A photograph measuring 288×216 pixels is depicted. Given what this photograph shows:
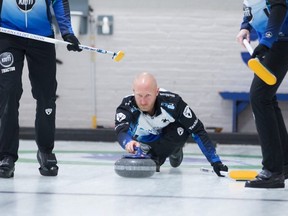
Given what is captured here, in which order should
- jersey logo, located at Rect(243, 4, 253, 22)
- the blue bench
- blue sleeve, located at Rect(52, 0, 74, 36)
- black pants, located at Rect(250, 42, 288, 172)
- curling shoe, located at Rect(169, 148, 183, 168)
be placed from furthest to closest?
the blue bench, curling shoe, located at Rect(169, 148, 183, 168), blue sleeve, located at Rect(52, 0, 74, 36), jersey logo, located at Rect(243, 4, 253, 22), black pants, located at Rect(250, 42, 288, 172)

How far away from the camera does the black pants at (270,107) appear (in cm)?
427

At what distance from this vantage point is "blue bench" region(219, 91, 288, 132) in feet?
26.4

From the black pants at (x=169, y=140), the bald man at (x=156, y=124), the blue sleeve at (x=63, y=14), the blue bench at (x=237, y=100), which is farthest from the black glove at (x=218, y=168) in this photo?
the blue bench at (x=237, y=100)

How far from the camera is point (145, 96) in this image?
4.73 m

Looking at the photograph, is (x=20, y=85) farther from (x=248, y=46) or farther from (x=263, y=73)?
(x=263, y=73)

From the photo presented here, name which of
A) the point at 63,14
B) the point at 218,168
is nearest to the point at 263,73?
the point at 218,168

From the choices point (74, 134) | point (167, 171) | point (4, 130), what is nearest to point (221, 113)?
point (74, 134)

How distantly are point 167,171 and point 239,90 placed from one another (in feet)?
10.7

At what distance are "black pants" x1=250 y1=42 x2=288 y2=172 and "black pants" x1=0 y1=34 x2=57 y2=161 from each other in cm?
130

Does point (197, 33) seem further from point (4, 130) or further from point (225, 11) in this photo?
point (4, 130)

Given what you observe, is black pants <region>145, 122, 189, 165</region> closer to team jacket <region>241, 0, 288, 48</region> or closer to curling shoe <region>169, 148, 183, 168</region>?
curling shoe <region>169, 148, 183, 168</region>

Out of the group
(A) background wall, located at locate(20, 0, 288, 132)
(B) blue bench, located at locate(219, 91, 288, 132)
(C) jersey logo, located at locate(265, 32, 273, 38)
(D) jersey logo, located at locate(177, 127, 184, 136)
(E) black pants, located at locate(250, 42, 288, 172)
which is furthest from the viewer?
(A) background wall, located at locate(20, 0, 288, 132)

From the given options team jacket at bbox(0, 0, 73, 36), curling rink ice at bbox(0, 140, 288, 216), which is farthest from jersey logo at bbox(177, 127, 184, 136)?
team jacket at bbox(0, 0, 73, 36)

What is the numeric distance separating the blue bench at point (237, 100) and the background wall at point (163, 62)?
0.09m
